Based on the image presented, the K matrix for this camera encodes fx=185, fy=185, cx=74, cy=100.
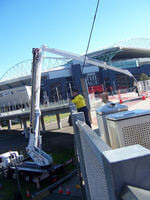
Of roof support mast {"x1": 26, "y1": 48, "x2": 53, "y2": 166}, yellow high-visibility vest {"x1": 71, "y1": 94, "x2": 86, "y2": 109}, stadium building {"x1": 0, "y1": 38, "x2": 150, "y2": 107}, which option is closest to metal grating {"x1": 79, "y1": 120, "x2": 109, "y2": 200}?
yellow high-visibility vest {"x1": 71, "y1": 94, "x2": 86, "y2": 109}

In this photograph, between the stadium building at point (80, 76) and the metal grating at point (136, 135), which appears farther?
the stadium building at point (80, 76)

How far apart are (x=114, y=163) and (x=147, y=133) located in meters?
2.45

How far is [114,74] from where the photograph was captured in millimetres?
63406

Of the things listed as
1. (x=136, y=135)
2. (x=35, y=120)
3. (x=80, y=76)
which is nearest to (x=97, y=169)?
(x=136, y=135)

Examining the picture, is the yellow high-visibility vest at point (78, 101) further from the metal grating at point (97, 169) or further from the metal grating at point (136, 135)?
the metal grating at point (97, 169)

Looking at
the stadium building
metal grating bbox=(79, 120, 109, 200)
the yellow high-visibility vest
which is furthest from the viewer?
the stadium building

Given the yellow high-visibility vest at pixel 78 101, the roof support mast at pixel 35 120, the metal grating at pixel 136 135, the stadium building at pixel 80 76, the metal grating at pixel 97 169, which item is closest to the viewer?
the metal grating at pixel 97 169

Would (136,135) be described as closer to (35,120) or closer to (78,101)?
(78,101)

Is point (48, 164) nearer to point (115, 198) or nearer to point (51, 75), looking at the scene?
point (115, 198)

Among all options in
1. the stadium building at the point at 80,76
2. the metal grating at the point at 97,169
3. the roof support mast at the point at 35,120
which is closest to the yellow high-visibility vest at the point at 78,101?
the roof support mast at the point at 35,120

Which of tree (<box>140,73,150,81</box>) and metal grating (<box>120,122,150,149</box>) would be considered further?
tree (<box>140,73,150,81</box>)

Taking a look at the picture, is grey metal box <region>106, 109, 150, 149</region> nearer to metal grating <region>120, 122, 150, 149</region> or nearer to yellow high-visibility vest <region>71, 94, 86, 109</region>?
metal grating <region>120, 122, 150, 149</region>

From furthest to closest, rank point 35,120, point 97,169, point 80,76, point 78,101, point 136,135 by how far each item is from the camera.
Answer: point 80,76 → point 35,120 → point 78,101 → point 136,135 → point 97,169

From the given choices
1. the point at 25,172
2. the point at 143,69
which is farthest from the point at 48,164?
the point at 143,69
